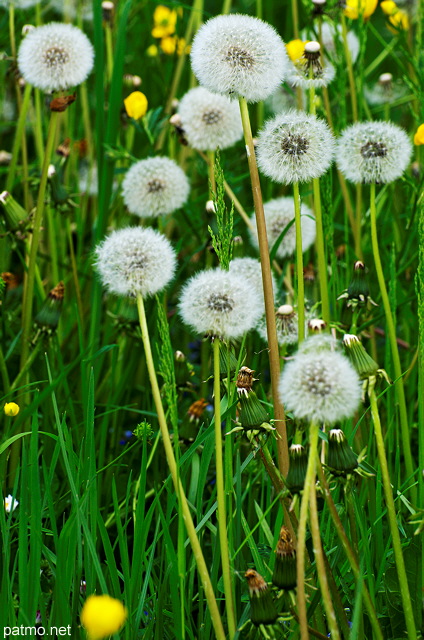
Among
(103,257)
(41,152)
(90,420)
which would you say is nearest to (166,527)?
(90,420)

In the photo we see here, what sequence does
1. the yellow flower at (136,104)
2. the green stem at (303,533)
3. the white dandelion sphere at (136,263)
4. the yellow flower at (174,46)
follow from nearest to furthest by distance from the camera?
1. the green stem at (303,533)
2. the white dandelion sphere at (136,263)
3. the yellow flower at (136,104)
4. the yellow flower at (174,46)

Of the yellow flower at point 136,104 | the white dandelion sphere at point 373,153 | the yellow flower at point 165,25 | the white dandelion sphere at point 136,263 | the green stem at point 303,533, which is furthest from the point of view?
the yellow flower at point 165,25

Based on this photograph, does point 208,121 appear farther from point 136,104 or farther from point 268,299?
point 268,299

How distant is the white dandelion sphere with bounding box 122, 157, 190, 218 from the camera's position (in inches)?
80.0

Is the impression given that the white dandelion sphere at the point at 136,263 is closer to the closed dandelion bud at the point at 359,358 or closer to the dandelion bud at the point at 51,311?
the closed dandelion bud at the point at 359,358

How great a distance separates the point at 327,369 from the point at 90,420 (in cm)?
45

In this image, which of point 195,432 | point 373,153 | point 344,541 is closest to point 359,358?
point 344,541

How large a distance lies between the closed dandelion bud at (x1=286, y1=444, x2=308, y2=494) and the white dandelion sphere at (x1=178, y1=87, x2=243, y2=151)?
4.06 feet

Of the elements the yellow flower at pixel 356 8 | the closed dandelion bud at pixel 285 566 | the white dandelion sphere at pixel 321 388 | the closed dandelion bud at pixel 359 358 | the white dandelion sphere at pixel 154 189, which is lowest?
the closed dandelion bud at pixel 285 566

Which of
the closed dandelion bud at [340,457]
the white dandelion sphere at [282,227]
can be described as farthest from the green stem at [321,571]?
the white dandelion sphere at [282,227]

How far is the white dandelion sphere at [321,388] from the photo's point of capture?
0.86 metres

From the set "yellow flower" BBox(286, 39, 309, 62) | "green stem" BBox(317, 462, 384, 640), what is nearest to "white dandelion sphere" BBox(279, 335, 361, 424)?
"green stem" BBox(317, 462, 384, 640)

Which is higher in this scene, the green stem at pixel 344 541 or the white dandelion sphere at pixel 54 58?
the white dandelion sphere at pixel 54 58

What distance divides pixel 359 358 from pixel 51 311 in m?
0.91
